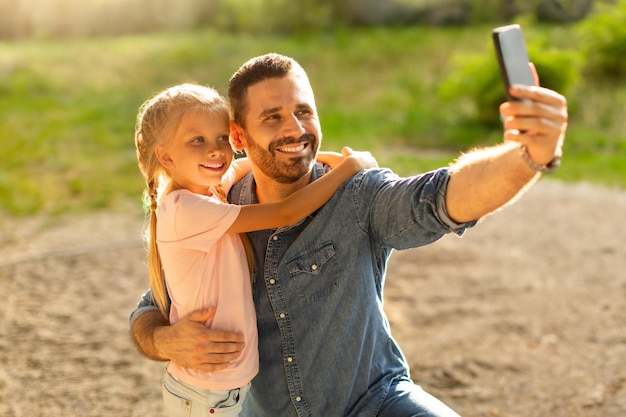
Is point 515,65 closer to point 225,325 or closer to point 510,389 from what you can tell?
point 225,325

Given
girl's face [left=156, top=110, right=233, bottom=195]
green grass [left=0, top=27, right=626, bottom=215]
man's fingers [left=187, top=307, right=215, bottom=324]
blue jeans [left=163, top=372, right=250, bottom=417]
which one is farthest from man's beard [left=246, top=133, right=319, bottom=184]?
green grass [left=0, top=27, right=626, bottom=215]

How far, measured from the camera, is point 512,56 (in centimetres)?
174

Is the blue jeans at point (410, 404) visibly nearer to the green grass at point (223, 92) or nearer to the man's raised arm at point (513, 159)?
the man's raised arm at point (513, 159)

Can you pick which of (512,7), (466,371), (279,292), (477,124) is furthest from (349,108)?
(279,292)

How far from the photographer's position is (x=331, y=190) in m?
2.41

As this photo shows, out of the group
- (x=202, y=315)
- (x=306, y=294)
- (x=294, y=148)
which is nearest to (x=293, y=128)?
(x=294, y=148)

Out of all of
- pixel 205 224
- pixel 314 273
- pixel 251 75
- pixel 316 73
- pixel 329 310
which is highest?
pixel 316 73

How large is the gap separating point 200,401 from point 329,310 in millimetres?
473

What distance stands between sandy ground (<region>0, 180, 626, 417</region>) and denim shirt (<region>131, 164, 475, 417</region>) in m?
1.68

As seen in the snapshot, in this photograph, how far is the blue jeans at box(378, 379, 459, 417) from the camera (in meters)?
2.32

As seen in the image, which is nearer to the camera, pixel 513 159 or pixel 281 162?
pixel 513 159

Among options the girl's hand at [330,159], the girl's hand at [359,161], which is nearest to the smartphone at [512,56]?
the girl's hand at [359,161]

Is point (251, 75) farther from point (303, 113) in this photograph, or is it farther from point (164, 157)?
point (164, 157)

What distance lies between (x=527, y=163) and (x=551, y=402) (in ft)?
8.41
